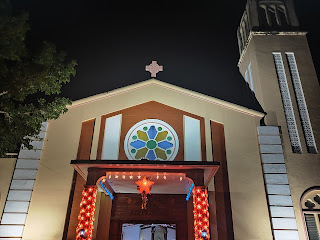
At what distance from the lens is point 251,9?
55.1 ft

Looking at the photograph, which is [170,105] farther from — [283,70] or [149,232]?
[149,232]

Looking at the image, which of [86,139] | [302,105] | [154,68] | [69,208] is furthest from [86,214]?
[302,105]

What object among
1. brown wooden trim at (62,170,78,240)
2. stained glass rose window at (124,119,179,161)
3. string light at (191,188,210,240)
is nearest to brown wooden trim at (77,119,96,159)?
brown wooden trim at (62,170,78,240)

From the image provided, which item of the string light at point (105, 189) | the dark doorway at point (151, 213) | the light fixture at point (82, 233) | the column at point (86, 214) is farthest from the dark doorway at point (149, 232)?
the light fixture at point (82, 233)

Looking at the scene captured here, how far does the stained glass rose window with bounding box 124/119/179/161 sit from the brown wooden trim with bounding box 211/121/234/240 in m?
1.76

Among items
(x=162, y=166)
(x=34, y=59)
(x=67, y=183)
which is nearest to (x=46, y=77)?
(x=34, y=59)

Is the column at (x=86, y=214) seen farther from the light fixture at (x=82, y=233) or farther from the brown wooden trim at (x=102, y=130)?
the brown wooden trim at (x=102, y=130)

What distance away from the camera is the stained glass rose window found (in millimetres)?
11727

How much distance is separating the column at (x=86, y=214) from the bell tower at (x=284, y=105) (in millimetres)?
6715

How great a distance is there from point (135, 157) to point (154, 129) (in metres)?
1.54

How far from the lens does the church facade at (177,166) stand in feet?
33.8

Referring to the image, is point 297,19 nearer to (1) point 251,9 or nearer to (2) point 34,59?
(1) point 251,9

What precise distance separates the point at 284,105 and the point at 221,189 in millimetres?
5321

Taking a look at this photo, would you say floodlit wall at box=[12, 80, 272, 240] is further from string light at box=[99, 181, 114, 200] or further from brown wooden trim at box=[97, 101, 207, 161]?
string light at box=[99, 181, 114, 200]
